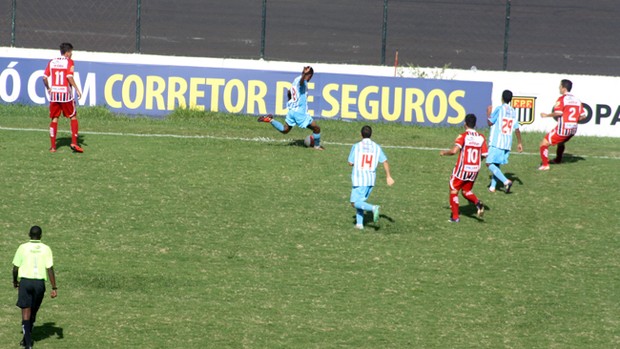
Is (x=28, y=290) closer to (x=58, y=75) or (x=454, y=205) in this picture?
(x=454, y=205)

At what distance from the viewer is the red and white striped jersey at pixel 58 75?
2231 cm

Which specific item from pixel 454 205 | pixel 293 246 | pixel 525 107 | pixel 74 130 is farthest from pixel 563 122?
pixel 74 130

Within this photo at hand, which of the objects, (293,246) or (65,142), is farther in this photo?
(65,142)

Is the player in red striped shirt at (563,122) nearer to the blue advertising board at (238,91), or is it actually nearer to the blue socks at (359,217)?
the blue advertising board at (238,91)

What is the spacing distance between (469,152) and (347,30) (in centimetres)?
2249

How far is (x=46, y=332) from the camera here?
1377cm

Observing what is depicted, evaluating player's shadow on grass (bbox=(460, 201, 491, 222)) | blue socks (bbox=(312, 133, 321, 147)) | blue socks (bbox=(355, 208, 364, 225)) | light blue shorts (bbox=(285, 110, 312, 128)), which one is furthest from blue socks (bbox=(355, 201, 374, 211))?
blue socks (bbox=(312, 133, 321, 147))

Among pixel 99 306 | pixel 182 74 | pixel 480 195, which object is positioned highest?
pixel 182 74

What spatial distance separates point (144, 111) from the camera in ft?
92.2

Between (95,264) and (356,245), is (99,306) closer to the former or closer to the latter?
(95,264)

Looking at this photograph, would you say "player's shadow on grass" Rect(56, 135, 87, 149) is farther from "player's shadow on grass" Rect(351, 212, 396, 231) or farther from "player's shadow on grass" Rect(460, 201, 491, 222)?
"player's shadow on grass" Rect(460, 201, 491, 222)

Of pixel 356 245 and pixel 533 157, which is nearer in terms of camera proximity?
pixel 356 245

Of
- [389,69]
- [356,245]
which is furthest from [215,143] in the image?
[356,245]

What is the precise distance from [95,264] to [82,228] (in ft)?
6.40
